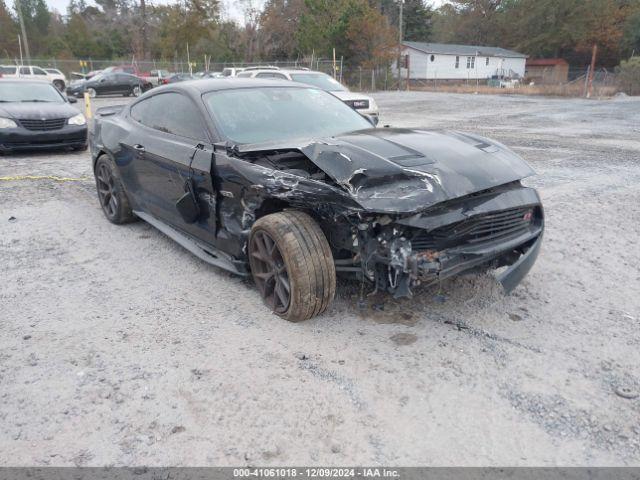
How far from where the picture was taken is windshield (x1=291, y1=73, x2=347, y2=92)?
44.8 feet

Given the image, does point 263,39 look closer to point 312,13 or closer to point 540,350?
point 312,13

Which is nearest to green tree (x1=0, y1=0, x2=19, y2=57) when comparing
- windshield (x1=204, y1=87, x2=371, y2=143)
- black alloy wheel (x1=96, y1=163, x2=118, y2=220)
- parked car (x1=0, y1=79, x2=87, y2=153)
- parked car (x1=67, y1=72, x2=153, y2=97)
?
parked car (x1=67, y1=72, x2=153, y2=97)

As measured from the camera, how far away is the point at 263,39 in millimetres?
50281

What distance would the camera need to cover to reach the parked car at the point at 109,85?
27.1 metres

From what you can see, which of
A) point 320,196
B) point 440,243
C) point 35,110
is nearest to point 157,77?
point 35,110

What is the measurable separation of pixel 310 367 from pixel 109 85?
93.7 feet

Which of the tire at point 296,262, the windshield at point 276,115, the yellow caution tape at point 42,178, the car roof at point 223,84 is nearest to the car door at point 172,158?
the car roof at point 223,84

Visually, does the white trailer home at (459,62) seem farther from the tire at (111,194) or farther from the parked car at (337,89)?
the tire at (111,194)

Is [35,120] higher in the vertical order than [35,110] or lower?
lower

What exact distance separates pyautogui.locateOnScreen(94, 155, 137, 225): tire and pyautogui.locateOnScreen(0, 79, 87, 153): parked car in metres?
4.34

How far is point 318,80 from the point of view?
558 inches

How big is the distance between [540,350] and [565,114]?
1688 cm

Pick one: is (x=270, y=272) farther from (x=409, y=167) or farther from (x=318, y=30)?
(x=318, y=30)

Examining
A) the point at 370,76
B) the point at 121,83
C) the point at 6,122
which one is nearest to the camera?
the point at 6,122
